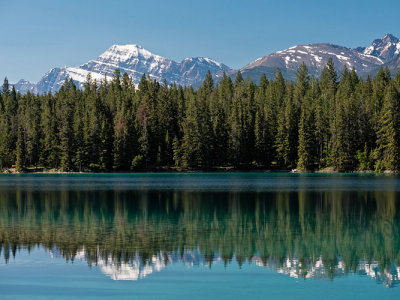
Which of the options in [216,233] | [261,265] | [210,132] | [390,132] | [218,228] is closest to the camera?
[261,265]

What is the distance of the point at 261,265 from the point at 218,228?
9.87m

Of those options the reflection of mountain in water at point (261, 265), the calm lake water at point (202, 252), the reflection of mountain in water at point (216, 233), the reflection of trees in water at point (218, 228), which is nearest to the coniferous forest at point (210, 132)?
the reflection of trees in water at point (218, 228)

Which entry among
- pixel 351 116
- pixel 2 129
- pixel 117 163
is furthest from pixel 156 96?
pixel 351 116

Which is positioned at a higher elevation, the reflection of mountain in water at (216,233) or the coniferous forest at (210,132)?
the coniferous forest at (210,132)

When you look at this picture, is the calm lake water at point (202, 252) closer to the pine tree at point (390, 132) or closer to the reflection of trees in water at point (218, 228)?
the reflection of trees in water at point (218, 228)

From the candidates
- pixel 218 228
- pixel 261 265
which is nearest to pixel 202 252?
pixel 261 265

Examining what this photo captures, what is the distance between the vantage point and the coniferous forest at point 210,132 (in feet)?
398

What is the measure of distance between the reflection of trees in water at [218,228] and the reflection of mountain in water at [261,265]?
7.4 inches

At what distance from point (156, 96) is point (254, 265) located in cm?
13152

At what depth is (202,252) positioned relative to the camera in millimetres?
23047

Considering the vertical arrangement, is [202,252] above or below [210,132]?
below

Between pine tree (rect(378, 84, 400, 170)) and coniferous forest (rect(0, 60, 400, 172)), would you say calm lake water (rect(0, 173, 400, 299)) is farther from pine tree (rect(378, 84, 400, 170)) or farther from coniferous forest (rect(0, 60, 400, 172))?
coniferous forest (rect(0, 60, 400, 172))

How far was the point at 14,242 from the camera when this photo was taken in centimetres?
2609

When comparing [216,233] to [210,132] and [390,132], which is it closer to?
[390,132]
